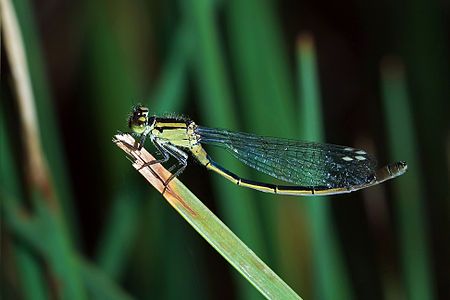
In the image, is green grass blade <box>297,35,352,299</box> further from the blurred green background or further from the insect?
the insect

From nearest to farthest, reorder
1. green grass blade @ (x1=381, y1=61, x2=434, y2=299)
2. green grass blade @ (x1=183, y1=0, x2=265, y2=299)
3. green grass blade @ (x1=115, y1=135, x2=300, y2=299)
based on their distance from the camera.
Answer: green grass blade @ (x1=115, y1=135, x2=300, y2=299) → green grass blade @ (x1=183, y1=0, x2=265, y2=299) → green grass blade @ (x1=381, y1=61, x2=434, y2=299)

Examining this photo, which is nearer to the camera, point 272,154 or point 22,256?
point 22,256

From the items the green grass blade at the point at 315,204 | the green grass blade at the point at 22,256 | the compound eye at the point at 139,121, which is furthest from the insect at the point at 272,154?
the green grass blade at the point at 22,256

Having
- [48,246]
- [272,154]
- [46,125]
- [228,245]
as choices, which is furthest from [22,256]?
[228,245]

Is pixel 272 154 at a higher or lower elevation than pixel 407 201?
higher

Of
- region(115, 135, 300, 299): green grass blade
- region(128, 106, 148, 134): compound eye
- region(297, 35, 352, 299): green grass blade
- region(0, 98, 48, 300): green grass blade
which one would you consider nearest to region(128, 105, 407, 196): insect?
region(128, 106, 148, 134): compound eye

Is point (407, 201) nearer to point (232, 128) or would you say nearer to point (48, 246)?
point (232, 128)

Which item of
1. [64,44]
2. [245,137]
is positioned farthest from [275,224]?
[64,44]

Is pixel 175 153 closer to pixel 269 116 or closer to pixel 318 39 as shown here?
pixel 269 116
